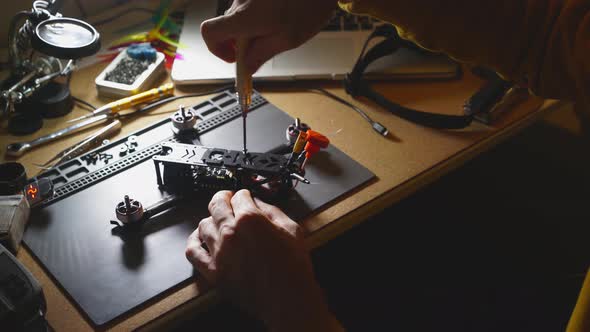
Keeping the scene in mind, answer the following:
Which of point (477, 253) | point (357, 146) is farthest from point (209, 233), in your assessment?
point (477, 253)

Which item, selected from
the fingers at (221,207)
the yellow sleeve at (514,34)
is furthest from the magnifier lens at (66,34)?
the yellow sleeve at (514,34)

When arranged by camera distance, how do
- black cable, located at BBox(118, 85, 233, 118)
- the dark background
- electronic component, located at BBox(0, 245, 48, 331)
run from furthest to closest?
the dark background → black cable, located at BBox(118, 85, 233, 118) → electronic component, located at BBox(0, 245, 48, 331)

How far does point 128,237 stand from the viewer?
0.75 metres

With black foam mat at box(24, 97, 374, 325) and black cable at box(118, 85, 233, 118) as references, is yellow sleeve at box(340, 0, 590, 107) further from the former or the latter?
black cable at box(118, 85, 233, 118)

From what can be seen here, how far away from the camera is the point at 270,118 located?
3.20 feet

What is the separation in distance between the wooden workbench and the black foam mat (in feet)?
0.06

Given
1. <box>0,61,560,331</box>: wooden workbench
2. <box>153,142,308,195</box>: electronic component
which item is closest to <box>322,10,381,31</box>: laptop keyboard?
<box>0,61,560,331</box>: wooden workbench

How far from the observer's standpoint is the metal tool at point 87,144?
89 cm

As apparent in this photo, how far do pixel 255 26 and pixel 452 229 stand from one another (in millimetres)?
979

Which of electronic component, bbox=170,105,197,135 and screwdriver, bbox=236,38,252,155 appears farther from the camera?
electronic component, bbox=170,105,197,135

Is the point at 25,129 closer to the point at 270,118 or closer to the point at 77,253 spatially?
the point at 77,253

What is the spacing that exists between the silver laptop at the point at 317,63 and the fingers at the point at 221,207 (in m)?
0.38

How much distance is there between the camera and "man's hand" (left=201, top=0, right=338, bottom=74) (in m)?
0.72

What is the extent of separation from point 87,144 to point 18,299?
0.40 metres
